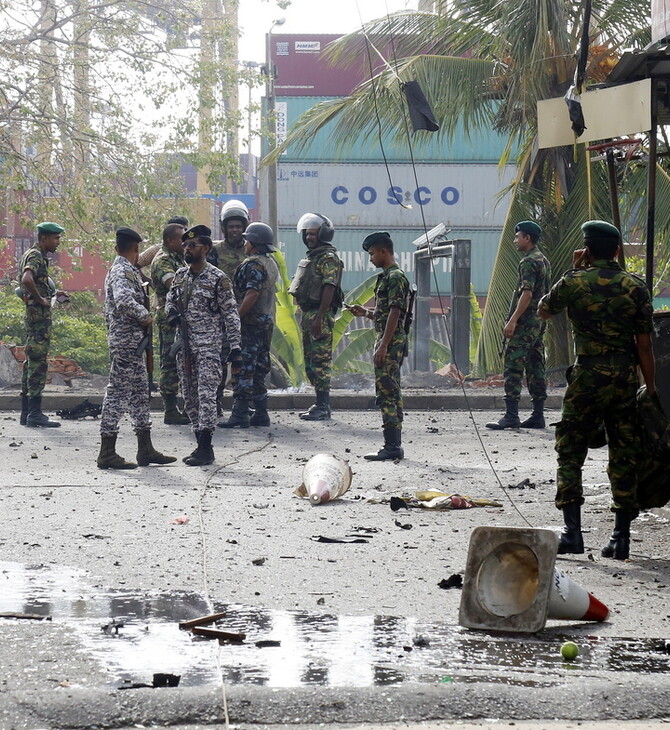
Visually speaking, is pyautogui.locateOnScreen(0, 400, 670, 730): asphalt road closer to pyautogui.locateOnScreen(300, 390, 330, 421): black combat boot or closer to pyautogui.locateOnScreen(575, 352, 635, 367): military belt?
pyautogui.locateOnScreen(575, 352, 635, 367): military belt

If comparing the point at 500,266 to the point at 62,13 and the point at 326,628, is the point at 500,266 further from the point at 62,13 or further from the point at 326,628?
the point at 326,628

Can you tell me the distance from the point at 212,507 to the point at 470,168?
31.8 metres

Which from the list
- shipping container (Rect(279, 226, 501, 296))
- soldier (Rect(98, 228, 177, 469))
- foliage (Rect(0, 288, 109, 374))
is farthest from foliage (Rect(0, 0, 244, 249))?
shipping container (Rect(279, 226, 501, 296))

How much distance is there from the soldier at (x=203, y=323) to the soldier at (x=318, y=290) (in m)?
2.82

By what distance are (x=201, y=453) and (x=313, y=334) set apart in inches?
130

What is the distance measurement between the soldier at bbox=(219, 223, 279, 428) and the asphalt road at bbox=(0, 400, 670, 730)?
2.65 m

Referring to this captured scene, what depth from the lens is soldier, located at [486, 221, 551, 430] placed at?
36.1 ft

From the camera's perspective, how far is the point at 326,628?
431 cm

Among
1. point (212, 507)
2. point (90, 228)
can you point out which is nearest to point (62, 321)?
point (90, 228)

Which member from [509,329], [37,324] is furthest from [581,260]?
[37,324]

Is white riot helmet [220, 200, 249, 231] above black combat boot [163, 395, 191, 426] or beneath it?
above

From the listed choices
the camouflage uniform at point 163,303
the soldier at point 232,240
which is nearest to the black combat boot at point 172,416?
the camouflage uniform at point 163,303

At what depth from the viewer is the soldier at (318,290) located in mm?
11664

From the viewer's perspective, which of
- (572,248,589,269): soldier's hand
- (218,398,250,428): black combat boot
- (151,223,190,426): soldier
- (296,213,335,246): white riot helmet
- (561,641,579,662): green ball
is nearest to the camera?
(561,641,579,662): green ball
